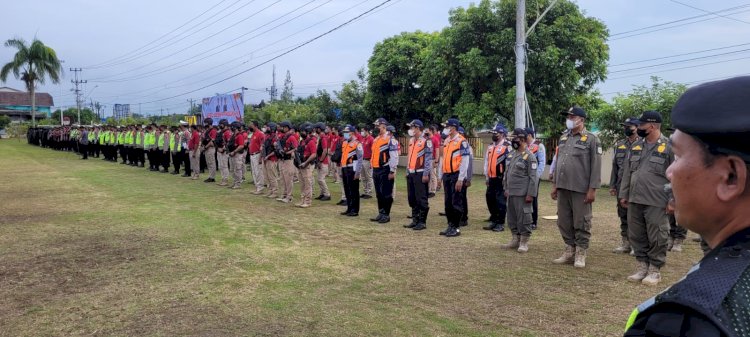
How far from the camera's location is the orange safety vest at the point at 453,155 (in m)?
8.19

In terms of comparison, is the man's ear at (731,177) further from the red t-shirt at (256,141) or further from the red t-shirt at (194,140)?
the red t-shirt at (194,140)

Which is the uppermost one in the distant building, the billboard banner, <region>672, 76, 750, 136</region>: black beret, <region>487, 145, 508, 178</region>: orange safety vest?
the distant building

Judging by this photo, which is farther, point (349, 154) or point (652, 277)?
point (349, 154)

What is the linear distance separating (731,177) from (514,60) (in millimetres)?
16809

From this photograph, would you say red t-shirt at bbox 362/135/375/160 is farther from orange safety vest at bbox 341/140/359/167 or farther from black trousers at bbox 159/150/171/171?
black trousers at bbox 159/150/171/171

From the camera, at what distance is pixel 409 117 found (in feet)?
73.9

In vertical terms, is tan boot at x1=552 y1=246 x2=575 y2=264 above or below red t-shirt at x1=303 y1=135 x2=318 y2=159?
below

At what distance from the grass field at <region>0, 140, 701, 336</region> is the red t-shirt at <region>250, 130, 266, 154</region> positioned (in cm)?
383

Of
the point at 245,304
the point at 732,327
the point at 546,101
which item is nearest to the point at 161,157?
the point at 546,101

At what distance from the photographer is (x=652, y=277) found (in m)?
5.56

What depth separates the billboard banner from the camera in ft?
82.8

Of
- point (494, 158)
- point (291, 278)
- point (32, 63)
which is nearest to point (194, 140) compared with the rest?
point (494, 158)

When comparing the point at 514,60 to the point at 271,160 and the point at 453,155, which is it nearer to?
the point at 271,160

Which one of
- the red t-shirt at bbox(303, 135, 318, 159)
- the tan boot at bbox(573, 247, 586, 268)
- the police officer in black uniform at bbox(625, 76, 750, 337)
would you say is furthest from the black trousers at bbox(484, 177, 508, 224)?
the police officer in black uniform at bbox(625, 76, 750, 337)
